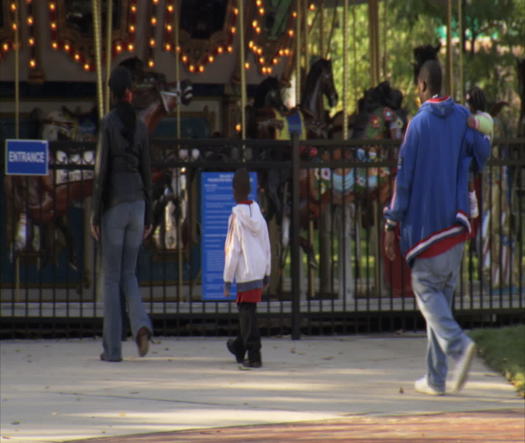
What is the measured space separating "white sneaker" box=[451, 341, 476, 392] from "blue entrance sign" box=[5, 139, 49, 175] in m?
5.03

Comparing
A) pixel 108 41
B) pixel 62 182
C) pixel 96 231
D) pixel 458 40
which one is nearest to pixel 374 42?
pixel 108 41

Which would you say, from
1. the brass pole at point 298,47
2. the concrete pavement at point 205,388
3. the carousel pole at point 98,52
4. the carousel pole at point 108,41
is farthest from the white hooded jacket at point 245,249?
the brass pole at point 298,47

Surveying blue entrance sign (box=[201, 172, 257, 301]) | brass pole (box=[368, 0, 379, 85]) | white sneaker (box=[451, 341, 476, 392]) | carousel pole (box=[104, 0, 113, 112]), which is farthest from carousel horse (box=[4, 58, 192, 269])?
white sneaker (box=[451, 341, 476, 392])

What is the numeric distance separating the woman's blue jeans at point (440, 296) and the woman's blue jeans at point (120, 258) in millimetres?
2486

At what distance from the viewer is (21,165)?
13.4 meters

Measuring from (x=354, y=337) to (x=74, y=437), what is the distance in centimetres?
529

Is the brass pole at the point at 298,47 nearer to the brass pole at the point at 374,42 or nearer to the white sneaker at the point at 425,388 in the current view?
the brass pole at the point at 374,42

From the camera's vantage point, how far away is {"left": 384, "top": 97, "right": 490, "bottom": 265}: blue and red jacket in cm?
→ 973

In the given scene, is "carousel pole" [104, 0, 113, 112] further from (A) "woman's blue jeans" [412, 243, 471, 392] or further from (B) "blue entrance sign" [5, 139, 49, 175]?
(A) "woman's blue jeans" [412, 243, 471, 392]

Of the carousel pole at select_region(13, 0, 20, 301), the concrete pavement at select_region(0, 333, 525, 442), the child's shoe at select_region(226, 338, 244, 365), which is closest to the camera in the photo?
the concrete pavement at select_region(0, 333, 525, 442)

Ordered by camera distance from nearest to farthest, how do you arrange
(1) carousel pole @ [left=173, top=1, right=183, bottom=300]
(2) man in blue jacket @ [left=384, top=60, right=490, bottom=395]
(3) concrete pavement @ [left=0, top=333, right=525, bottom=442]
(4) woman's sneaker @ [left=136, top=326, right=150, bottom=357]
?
(3) concrete pavement @ [left=0, top=333, right=525, bottom=442], (2) man in blue jacket @ [left=384, top=60, right=490, bottom=395], (4) woman's sneaker @ [left=136, top=326, right=150, bottom=357], (1) carousel pole @ [left=173, top=1, right=183, bottom=300]

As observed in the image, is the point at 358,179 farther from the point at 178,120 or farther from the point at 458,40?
the point at 458,40

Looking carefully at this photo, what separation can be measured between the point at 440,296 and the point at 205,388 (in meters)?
1.76

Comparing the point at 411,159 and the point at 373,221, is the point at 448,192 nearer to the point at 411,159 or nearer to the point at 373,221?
the point at 411,159
